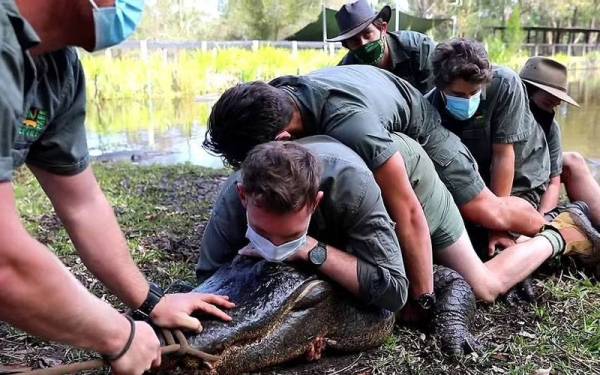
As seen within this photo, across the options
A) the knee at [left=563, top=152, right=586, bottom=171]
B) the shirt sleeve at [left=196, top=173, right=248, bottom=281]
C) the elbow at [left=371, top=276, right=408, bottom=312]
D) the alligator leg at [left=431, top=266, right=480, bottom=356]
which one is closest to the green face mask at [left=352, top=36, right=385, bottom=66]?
the knee at [left=563, top=152, right=586, bottom=171]

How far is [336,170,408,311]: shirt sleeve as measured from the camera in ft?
8.44

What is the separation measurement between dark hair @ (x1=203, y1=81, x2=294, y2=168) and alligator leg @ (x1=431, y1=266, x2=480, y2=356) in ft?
3.58

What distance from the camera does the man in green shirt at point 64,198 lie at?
1.45m

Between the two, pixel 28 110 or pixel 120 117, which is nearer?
pixel 28 110

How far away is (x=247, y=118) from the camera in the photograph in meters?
2.62

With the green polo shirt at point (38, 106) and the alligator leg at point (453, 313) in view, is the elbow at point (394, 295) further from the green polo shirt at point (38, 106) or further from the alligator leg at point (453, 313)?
the green polo shirt at point (38, 106)

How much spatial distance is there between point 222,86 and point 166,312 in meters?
13.9

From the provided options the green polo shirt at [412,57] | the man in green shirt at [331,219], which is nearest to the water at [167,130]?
the green polo shirt at [412,57]

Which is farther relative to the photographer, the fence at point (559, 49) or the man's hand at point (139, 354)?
the fence at point (559, 49)

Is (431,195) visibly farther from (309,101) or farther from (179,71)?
(179,71)

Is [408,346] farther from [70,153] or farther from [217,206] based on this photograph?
[70,153]

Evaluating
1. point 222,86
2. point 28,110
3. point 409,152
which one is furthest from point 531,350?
point 222,86

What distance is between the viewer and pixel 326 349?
2689mm

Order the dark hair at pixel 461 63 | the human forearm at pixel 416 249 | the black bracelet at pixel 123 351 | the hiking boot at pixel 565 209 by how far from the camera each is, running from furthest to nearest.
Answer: the hiking boot at pixel 565 209
the dark hair at pixel 461 63
the human forearm at pixel 416 249
the black bracelet at pixel 123 351
